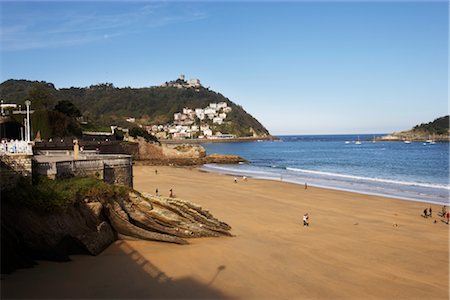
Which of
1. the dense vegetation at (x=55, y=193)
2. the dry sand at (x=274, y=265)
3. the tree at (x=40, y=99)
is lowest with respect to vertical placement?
the dry sand at (x=274, y=265)

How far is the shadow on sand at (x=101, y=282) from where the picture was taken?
10703 millimetres

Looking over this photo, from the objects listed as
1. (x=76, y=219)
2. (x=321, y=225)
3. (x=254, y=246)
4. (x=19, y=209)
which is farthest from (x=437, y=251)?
(x=19, y=209)

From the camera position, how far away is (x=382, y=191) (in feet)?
123

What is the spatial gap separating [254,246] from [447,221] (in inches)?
559

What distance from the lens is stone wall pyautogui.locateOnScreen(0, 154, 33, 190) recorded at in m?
12.8

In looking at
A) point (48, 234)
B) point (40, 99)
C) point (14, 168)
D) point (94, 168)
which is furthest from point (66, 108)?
point (48, 234)

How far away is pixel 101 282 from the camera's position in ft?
38.0

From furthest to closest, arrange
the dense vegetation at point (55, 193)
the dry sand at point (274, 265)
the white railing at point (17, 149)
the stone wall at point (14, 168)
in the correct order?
the white railing at point (17, 149)
the stone wall at point (14, 168)
the dense vegetation at point (55, 193)
the dry sand at point (274, 265)

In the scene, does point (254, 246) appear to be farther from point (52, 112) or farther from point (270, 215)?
point (52, 112)

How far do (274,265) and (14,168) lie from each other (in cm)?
972

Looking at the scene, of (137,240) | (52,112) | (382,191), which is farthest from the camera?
(52,112)

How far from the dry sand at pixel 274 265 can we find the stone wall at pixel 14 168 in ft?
9.63

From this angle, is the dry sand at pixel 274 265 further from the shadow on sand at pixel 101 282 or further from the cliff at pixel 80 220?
the cliff at pixel 80 220

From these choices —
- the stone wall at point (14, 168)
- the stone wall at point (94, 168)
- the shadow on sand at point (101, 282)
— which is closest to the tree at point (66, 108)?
the stone wall at point (94, 168)
